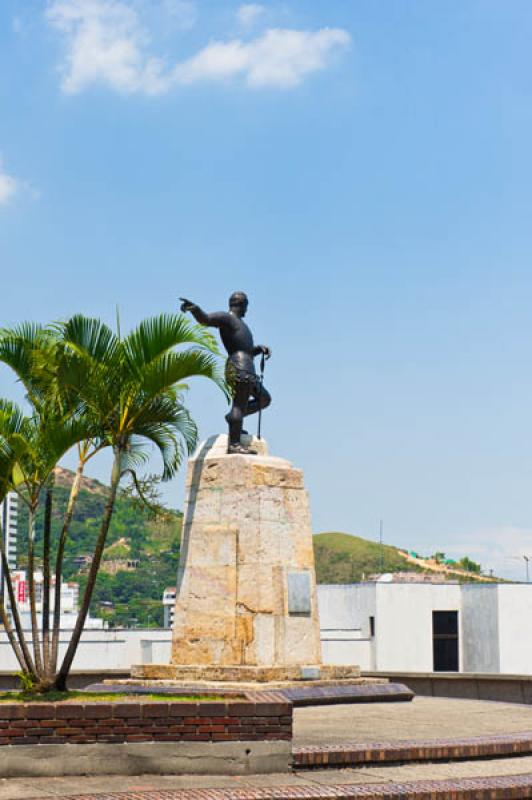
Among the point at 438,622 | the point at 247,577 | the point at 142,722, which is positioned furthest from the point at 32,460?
the point at 438,622

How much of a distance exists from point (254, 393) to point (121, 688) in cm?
549

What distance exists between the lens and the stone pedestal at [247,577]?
1730 cm

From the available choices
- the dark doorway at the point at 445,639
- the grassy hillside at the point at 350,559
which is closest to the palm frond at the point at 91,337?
the dark doorway at the point at 445,639

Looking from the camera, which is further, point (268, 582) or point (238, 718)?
point (268, 582)

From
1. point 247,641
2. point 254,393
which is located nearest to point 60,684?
point 247,641

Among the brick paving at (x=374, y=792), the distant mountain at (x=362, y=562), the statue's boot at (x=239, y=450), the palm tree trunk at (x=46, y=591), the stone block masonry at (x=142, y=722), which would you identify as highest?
the distant mountain at (x=362, y=562)

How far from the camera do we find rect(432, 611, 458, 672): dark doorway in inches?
1902

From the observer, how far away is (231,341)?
18938mm

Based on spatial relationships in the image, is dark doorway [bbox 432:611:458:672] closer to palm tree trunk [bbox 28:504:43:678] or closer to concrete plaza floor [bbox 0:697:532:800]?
concrete plaza floor [bbox 0:697:532:800]

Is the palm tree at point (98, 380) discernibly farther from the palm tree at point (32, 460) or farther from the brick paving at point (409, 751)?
the brick paving at point (409, 751)

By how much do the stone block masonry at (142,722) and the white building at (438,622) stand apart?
115ft

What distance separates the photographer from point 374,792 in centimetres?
924

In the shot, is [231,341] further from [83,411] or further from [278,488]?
[83,411]

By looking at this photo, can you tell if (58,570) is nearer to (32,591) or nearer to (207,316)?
(32,591)
